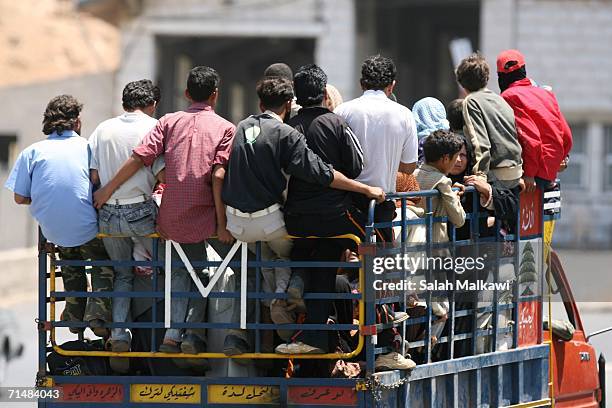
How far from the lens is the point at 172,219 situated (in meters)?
6.96

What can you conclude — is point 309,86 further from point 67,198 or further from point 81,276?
point 81,276

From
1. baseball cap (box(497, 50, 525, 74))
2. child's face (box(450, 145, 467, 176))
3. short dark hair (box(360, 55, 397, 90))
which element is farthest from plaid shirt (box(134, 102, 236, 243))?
baseball cap (box(497, 50, 525, 74))

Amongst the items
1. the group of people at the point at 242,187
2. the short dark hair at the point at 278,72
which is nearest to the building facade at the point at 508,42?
the short dark hair at the point at 278,72

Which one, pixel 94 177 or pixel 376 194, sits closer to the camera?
pixel 376 194

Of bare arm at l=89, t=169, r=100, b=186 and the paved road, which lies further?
the paved road

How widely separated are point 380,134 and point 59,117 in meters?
1.85

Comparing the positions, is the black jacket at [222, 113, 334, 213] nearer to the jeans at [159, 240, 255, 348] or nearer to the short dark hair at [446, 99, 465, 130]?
the jeans at [159, 240, 255, 348]

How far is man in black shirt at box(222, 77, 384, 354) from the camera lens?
6.84 meters

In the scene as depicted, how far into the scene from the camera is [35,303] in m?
20.4

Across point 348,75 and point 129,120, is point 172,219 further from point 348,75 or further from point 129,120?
point 348,75

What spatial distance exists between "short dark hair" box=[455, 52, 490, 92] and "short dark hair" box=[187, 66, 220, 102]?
182 cm

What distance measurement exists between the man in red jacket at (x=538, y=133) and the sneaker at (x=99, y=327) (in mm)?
2732

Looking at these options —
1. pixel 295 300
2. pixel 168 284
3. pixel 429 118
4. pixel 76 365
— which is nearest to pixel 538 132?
pixel 429 118

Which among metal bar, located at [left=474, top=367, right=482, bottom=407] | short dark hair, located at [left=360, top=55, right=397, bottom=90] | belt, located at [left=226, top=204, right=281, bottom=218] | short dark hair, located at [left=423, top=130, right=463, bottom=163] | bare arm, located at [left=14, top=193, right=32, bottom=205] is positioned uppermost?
short dark hair, located at [left=360, top=55, right=397, bottom=90]
